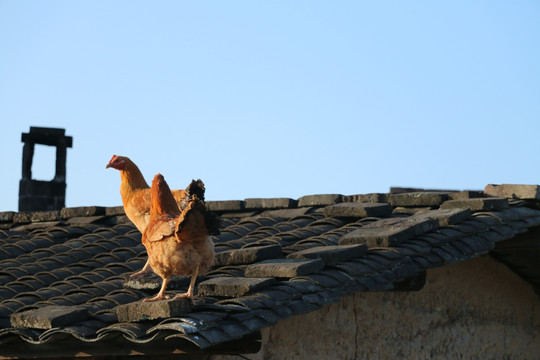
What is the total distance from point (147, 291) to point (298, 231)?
157 centimetres

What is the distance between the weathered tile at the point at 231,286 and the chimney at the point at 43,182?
27.1ft

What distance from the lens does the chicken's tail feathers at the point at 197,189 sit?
13.4 feet

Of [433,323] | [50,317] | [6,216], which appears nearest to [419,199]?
[433,323]

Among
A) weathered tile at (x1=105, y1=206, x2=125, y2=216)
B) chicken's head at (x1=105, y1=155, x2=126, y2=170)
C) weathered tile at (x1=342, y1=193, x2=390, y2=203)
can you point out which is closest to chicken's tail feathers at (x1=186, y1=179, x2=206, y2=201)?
chicken's head at (x1=105, y1=155, x2=126, y2=170)

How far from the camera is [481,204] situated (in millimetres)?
6293

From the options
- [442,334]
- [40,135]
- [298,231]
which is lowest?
[442,334]

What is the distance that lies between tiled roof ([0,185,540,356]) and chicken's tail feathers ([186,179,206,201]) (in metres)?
0.56

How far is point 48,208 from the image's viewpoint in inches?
490

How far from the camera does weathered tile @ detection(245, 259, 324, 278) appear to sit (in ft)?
15.3

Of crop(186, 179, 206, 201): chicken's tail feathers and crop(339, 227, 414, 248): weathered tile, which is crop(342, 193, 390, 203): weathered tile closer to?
crop(339, 227, 414, 248): weathered tile

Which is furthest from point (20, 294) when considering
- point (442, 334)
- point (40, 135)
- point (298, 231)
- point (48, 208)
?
point (40, 135)

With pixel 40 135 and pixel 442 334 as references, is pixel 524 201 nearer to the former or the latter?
pixel 442 334

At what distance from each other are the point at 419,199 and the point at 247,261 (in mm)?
2257

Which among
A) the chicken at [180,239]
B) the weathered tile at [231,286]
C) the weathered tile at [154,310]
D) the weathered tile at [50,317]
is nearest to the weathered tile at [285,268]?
the weathered tile at [231,286]
